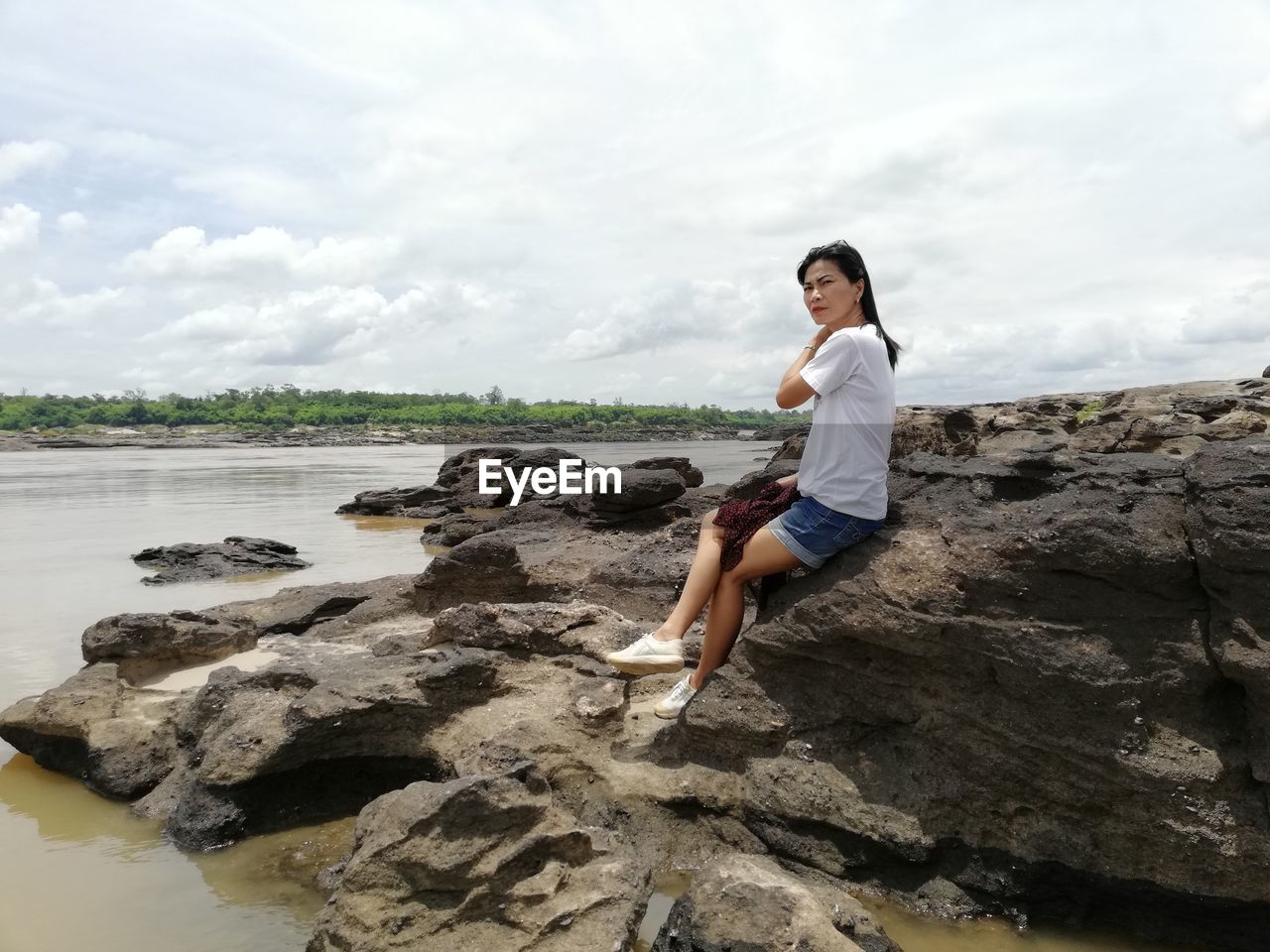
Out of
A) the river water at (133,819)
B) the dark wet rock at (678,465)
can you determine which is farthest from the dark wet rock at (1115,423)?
the river water at (133,819)

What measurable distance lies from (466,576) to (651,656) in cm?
415

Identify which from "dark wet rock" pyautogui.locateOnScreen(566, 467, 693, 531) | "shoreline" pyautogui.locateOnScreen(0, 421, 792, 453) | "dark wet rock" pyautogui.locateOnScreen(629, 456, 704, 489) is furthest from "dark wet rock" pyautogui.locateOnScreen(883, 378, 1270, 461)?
"shoreline" pyautogui.locateOnScreen(0, 421, 792, 453)

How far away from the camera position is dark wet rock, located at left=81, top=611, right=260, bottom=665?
21.7 feet

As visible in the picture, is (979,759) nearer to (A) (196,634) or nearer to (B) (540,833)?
(B) (540,833)

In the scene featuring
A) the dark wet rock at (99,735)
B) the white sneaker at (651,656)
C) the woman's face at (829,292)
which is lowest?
the dark wet rock at (99,735)

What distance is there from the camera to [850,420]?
419 cm

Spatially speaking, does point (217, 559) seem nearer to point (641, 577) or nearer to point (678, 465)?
point (641, 577)

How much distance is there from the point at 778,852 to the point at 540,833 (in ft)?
3.94

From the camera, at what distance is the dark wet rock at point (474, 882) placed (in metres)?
3.35

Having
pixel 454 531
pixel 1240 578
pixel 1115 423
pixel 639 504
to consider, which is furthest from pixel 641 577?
pixel 1115 423

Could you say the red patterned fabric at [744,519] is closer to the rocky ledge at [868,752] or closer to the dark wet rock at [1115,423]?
the rocky ledge at [868,752]

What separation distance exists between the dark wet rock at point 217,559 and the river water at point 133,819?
0.36 meters

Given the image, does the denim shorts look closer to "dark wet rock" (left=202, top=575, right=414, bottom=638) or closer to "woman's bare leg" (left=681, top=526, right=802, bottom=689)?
"woman's bare leg" (left=681, top=526, right=802, bottom=689)

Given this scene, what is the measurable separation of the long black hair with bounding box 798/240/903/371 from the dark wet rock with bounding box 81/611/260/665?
5482 millimetres
